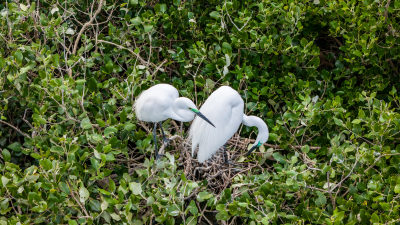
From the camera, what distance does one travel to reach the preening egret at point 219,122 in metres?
2.10

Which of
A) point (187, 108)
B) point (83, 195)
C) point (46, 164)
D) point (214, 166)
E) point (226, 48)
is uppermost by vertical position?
point (226, 48)

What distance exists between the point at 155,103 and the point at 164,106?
40 millimetres

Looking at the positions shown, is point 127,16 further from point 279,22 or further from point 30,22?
point 279,22

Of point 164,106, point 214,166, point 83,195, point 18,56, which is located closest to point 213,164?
point 214,166

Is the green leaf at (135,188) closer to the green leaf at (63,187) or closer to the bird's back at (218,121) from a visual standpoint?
the green leaf at (63,187)

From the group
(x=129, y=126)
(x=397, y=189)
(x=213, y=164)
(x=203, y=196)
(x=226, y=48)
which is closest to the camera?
(x=397, y=189)

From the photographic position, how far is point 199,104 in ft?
8.43

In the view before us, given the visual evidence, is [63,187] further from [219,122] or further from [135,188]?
[219,122]

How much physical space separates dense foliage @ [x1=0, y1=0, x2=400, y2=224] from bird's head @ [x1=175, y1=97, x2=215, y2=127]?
204 millimetres

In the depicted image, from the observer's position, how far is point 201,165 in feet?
7.85

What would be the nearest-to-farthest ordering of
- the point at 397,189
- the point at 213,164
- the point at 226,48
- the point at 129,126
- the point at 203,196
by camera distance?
the point at 397,189
the point at 203,196
the point at 129,126
the point at 213,164
the point at 226,48

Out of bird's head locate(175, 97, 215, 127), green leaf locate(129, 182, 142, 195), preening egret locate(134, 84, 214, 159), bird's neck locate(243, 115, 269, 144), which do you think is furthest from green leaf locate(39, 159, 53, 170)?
bird's neck locate(243, 115, 269, 144)

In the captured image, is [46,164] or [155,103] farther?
[155,103]

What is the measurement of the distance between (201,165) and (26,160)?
93 centimetres
